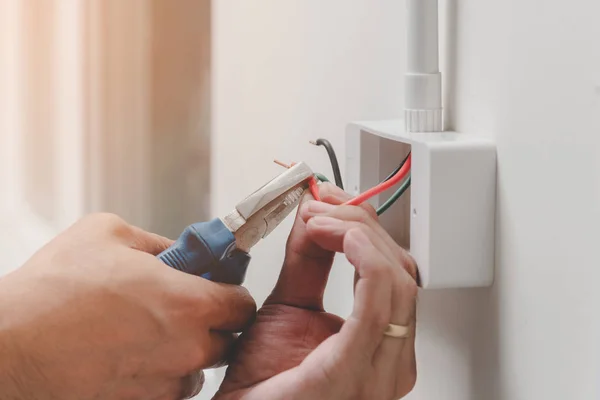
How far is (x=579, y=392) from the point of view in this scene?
30 cm

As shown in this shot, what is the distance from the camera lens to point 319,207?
0.41 m

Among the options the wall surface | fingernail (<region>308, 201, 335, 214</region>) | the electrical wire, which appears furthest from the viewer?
the electrical wire

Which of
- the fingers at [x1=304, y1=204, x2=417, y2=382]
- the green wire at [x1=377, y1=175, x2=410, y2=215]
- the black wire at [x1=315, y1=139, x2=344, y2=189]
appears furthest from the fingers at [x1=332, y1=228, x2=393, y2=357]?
the black wire at [x1=315, y1=139, x2=344, y2=189]

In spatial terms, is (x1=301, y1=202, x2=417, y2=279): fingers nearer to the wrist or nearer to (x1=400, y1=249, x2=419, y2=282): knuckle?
(x1=400, y1=249, x2=419, y2=282): knuckle

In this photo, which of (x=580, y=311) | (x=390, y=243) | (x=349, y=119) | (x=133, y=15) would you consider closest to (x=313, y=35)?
(x=349, y=119)

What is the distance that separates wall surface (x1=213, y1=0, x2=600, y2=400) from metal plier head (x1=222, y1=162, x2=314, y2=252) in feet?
0.33

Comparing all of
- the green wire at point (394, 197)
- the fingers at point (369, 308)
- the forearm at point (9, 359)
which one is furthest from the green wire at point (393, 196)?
the forearm at point (9, 359)

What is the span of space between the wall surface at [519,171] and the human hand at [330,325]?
5 cm

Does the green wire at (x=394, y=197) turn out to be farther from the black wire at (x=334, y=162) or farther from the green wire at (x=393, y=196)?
the black wire at (x=334, y=162)

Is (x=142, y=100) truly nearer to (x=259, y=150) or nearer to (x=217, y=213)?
(x=217, y=213)

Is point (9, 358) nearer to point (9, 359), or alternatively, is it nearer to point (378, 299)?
point (9, 359)

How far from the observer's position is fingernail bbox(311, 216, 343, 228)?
385 millimetres

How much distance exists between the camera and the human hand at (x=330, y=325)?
350mm

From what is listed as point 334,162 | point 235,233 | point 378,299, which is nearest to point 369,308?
point 378,299
